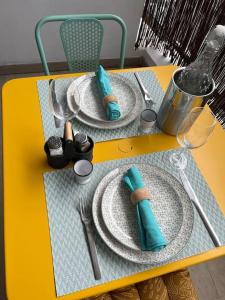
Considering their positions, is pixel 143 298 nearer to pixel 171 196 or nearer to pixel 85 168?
pixel 171 196

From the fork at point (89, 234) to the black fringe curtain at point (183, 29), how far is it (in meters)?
1.20

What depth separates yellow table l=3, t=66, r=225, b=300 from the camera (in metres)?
0.64

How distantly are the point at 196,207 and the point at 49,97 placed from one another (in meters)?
0.65

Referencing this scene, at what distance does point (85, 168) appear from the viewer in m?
0.78

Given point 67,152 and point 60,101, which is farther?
point 60,101

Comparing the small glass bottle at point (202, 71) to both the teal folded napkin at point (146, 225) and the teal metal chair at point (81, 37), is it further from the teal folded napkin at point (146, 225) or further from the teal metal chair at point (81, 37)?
the teal metal chair at point (81, 37)

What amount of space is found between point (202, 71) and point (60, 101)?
0.51 m

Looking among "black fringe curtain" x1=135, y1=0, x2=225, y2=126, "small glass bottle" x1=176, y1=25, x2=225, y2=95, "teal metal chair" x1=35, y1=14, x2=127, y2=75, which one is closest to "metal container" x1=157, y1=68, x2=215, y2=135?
"small glass bottle" x1=176, y1=25, x2=225, y2=95

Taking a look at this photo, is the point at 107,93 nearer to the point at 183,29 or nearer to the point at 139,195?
the point at 139,195

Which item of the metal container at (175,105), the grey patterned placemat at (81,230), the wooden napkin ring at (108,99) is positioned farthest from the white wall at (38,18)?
the grey patterned placemat at (81,230)

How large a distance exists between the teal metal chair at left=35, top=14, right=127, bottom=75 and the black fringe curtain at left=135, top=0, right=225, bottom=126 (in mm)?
608

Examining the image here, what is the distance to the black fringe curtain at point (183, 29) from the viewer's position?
1.52 metres

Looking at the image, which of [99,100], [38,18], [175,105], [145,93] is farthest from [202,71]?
[38,18]

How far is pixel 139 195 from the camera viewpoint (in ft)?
2.41
